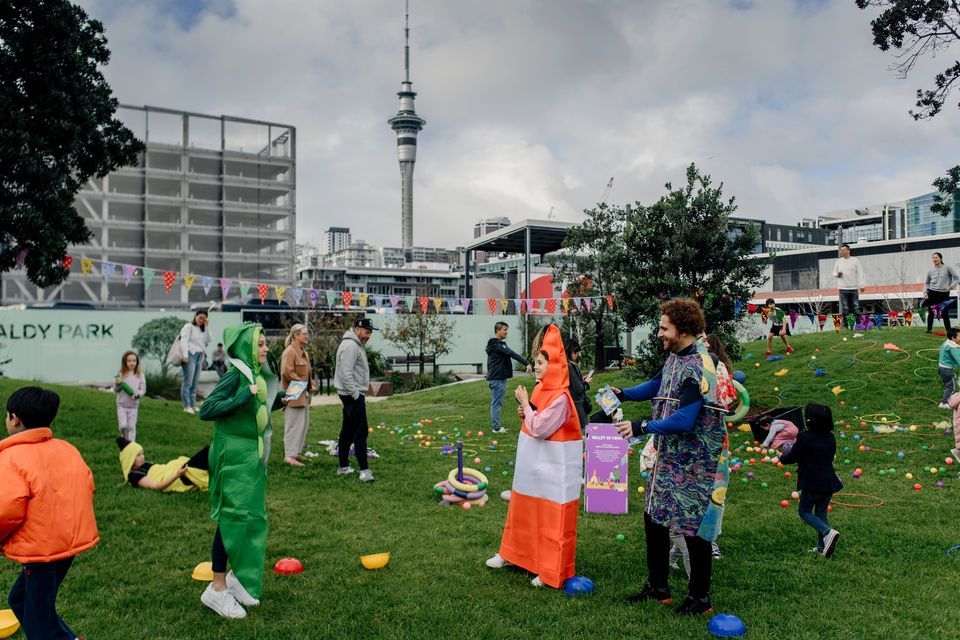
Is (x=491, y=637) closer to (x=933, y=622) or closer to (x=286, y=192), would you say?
(x=933, y=622)

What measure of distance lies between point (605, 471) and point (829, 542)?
2.16 metres

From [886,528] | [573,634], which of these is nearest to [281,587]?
[573,634]

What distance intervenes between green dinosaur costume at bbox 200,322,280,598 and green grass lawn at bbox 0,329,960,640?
381mm

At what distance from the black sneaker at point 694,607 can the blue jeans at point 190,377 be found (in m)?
10.2

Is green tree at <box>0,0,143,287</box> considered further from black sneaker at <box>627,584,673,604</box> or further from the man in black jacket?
black sneaker at <box>627,584,673,604</box>

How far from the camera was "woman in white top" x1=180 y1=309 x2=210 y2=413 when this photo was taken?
11785mm

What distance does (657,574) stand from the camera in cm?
461

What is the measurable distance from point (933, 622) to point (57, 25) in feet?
38.4

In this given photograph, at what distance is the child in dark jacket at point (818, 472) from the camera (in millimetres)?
5523

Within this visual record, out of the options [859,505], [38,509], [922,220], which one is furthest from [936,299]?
[922,220]

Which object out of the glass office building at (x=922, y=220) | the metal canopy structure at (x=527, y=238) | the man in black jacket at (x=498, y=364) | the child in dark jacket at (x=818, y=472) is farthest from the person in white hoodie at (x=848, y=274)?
the glass office building at (x=922, y=220)

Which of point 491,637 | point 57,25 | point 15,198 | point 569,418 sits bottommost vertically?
point 491,637

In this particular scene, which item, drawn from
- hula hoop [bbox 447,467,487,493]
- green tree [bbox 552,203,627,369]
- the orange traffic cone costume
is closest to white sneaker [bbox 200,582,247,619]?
the orange traffic cone costume

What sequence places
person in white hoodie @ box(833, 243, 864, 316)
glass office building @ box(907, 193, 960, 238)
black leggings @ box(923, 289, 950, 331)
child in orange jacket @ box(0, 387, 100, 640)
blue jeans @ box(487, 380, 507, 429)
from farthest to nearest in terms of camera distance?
glass office building @ box(907, 193, 960, 238)
person in white hoodie @ box(833, 243, 864, 316)
black leggings @ box(923, 289, 950, 331)
blue jeans @ box(487, 380, 507, 429)
child in orange jacket @ box(0, 387, 100, 640)
